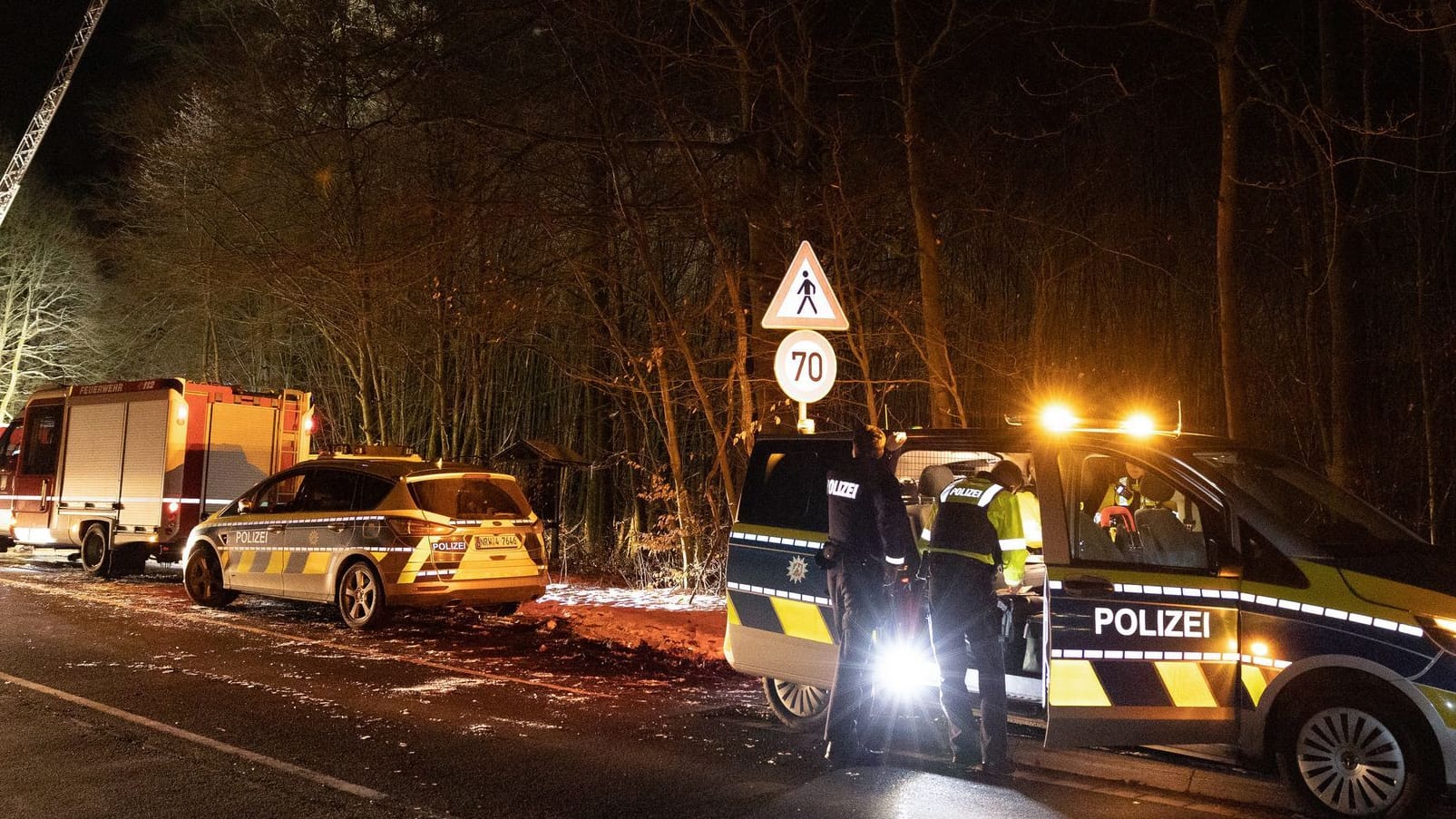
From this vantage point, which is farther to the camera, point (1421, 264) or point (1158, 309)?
point (1158, 309)

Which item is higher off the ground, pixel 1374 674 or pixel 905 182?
pixel 905 182

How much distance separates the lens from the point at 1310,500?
6.22m

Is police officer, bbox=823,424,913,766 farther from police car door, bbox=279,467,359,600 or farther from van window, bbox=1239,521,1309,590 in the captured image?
police car door, bbox=279,467,359,600

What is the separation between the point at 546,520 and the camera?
16703 millimetres

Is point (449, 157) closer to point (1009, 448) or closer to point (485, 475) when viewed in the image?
point (485, 475)

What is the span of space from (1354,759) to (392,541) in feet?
27.7

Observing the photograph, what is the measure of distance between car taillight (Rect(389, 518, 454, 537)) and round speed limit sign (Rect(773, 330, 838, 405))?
4.12 meters

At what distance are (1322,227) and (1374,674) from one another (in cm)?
842

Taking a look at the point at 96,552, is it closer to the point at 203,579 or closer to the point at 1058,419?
the point at 203,579

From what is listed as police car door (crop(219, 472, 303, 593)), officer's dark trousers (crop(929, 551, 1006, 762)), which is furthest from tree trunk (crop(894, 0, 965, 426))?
police car door (crop(219, 472, 303, 593))

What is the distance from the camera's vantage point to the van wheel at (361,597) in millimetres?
11156

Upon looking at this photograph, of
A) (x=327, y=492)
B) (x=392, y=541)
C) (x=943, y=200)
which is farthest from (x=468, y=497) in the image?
(x=943, y=200)

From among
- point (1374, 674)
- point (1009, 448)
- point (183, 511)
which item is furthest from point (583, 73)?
point (1374, 674)

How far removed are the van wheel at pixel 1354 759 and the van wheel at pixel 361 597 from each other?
8.29 m
